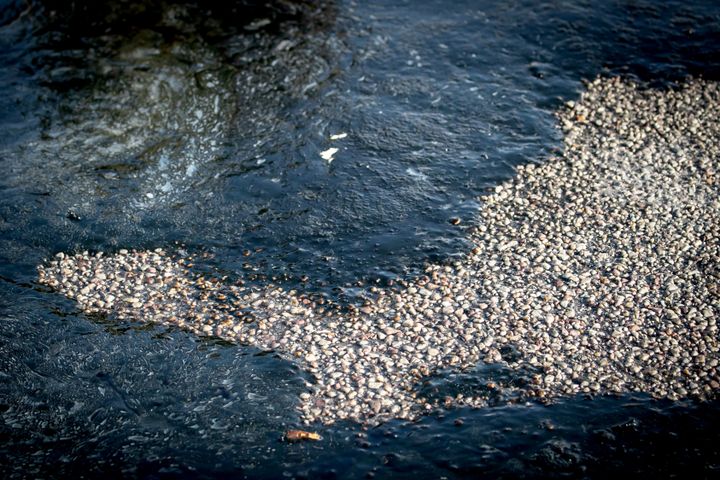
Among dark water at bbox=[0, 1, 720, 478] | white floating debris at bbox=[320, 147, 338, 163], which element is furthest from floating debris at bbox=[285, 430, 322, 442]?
white floating debris at bbox=[320, 147, 338, 163]

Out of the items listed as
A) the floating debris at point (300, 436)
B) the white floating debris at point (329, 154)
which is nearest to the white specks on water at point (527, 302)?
the floating debris at point (300, 436)

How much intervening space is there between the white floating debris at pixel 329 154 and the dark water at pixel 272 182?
0.07 m

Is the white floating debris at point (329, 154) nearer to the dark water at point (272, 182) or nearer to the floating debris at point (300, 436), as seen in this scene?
the dark water at point (272, 182)

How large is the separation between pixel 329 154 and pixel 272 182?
0.94m

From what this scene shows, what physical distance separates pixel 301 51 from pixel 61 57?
3.94 meters

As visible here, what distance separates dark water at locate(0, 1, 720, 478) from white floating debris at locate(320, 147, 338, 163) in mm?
72

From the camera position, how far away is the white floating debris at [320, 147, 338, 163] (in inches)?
387

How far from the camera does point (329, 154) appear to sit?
32.4ft

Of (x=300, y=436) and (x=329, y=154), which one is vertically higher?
(x=329, y=154)

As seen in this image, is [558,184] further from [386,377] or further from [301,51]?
[301,51]

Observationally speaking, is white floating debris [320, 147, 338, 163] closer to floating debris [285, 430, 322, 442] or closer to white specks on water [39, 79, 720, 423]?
white specks on water [39, 79, 720, 423]

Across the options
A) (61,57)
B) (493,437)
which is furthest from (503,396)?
(61,57)

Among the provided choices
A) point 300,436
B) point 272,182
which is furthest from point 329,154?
point 300,436

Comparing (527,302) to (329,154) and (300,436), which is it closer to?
(300,436)
